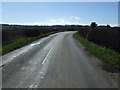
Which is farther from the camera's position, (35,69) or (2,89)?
(35,69)

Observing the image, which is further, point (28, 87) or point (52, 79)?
point (52, 79)

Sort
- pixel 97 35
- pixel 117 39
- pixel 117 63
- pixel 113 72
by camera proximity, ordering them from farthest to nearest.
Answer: pixel 97 35 → pixel 117 39 → pixel 117 63 → pixel 113 72

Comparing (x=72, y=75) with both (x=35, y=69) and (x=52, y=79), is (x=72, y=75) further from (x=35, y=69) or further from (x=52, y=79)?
(x=35, y=69)

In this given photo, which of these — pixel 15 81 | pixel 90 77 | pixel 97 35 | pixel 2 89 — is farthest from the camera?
pixel 97 35

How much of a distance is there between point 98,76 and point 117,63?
3.81m

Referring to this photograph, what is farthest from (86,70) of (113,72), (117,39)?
(117,39)

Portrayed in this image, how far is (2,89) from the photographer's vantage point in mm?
7988

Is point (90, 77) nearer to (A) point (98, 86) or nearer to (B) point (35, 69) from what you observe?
(A) point (98, 86)

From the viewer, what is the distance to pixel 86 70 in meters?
11.6

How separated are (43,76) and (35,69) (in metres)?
1.75

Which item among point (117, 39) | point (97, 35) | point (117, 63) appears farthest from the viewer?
point (97, 35)

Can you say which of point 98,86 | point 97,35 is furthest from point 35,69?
point 97,35

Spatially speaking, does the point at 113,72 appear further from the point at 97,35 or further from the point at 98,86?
the point at 97,35

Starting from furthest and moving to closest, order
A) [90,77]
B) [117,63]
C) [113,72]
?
[117,63]
[113,72]
[90,77]
